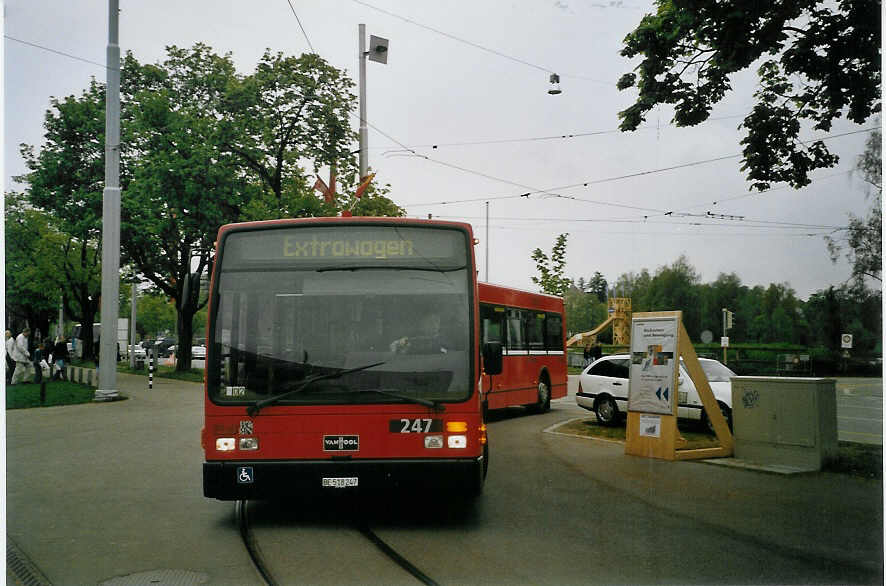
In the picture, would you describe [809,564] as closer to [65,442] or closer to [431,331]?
[431,331]

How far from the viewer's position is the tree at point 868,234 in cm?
966

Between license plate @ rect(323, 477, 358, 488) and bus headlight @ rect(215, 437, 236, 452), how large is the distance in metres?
0.82

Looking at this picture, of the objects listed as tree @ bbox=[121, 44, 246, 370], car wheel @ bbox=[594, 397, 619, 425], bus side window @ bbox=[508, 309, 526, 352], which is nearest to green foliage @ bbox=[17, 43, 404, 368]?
tree @ bbox=[121, 44, 246, 370]

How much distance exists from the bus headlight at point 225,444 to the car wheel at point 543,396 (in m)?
12.4

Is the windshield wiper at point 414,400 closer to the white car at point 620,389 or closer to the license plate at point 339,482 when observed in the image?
the license plate at point 339,482

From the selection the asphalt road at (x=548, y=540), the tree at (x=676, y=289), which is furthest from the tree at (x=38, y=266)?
the asphalt road at (x=548, y=540)

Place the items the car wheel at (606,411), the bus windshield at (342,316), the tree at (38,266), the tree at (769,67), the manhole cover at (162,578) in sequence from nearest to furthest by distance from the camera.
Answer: the manhole cover at (162,578) < the bus windshield at (342,316) < the tree at (769,67) < the car wheel at (606,411) < the tree at (38,266)

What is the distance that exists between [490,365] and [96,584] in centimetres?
362

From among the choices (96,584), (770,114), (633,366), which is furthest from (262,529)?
(770,114)

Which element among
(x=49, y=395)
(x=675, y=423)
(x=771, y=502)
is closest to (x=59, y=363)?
(x=49, y=395)

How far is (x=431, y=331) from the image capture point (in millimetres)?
6781

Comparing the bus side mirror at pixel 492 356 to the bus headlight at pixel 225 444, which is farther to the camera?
the bus side mirror at pixel 492 356

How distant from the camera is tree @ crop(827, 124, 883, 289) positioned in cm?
966

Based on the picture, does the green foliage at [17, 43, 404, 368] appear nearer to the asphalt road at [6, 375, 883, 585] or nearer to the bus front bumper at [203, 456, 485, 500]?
the asphalt road at [6, 375, 883, 585]
